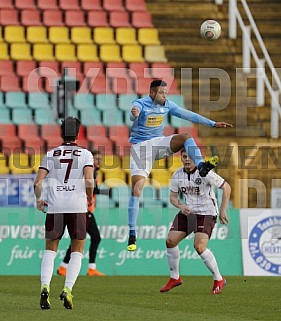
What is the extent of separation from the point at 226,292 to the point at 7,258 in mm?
5913

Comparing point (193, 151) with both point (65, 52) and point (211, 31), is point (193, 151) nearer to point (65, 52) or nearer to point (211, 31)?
point (211, 31)

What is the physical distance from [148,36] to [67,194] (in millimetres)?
15564

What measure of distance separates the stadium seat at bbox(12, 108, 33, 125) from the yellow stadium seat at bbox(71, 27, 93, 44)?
289 centimetres

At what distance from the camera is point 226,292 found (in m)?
14.6

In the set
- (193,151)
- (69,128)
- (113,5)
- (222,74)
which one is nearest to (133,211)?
(193,151)

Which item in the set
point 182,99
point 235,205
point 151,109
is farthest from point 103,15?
point 151,109

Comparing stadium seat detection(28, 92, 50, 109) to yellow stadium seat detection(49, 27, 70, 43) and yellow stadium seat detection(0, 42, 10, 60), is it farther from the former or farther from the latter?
yellow stadium seat detection(49, 27, 70, 43)

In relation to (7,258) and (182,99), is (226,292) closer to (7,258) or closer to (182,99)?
(7,258)

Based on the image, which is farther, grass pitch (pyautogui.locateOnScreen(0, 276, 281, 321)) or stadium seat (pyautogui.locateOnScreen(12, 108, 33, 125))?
stadium seat (pyautogui.locateOnScreen(12, 108, 33, 125))

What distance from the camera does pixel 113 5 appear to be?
2706cm

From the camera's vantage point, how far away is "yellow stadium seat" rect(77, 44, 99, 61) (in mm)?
25641

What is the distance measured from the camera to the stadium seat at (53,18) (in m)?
26.2

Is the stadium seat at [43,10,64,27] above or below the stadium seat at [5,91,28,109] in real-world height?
above

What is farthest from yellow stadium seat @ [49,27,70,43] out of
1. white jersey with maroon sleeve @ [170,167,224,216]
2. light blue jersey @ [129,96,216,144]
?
white jersey with maroon sleeve @ [170,167,224,216]
